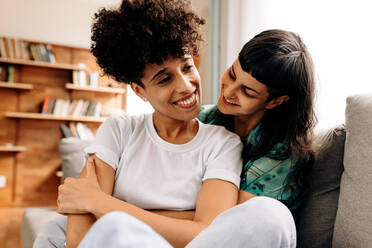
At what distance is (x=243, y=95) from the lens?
1105 mm

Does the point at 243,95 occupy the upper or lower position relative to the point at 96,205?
upper

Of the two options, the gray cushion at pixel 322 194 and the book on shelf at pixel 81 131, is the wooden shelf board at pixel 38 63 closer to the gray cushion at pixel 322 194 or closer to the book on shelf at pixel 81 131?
the book on shelf at pixel 81 131

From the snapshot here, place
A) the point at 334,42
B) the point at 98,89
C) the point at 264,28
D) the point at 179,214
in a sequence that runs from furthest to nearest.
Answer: the point at 98,89, the point at 264,28, the point at 334,42, the point at 179,214

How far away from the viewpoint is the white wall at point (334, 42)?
1831mm

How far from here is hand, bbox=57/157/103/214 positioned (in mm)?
904

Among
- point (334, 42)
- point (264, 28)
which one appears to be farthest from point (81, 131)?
point (334, 42)

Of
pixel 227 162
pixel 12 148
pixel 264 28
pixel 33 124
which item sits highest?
pixel 264 28

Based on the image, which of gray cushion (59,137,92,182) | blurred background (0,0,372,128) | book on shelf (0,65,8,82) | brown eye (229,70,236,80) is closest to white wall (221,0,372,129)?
blurred background (0,0,372,128)

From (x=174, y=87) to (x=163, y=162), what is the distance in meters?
0.24

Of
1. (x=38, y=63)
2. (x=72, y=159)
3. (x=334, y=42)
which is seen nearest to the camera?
(x=334, y=42)

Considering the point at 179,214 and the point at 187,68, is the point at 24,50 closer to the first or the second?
the point at 187,68

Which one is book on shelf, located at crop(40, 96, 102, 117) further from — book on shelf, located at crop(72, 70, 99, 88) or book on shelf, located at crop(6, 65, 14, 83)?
book on shelf, located at crop(6, 65, 14, 83)

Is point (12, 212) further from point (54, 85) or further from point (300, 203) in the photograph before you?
point (300, 203)

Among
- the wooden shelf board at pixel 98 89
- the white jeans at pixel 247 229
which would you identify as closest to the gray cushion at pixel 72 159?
the white jeans at pixel 247 229
